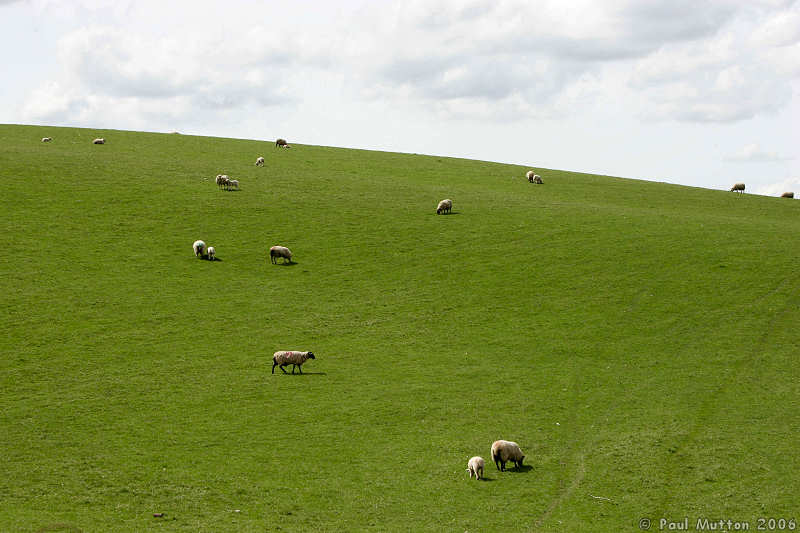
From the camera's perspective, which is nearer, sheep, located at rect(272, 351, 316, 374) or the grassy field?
the grassy field

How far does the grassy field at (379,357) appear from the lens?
19344 mm

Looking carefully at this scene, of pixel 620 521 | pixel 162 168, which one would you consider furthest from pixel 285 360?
pixel 162 168

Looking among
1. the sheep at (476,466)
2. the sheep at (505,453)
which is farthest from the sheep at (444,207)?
the sheep at (476,466)

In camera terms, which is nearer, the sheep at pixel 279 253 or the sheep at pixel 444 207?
the sheep at pixel 279 253

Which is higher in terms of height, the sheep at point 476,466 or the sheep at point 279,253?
the sheep at point 279,253

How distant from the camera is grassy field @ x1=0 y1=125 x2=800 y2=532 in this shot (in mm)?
19344

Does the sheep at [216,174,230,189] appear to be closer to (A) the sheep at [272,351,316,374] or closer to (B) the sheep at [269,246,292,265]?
(B) the sheep at [269,246,292,265]

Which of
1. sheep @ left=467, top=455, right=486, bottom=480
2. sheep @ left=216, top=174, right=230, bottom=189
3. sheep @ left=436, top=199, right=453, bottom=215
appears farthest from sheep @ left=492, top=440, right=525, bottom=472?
sheep @ left=216, top=174, right=230, bottom=189

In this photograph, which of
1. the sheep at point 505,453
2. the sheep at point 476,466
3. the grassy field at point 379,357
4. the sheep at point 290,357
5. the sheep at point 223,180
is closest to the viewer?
→ the grassy field at point 379,357

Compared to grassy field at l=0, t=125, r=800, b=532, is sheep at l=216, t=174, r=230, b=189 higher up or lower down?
higher up

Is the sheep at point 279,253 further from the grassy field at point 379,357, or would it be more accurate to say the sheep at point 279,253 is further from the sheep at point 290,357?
the sheep at point 290,357

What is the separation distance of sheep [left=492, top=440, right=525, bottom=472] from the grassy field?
38 centimetres

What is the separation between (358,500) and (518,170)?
2442 inches

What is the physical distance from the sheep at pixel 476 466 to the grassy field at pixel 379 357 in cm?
32
